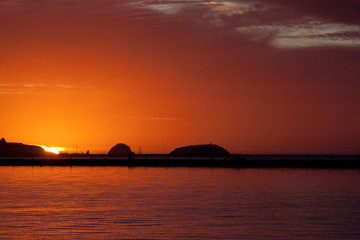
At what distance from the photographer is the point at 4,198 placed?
4728 cm

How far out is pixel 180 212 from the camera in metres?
37.8

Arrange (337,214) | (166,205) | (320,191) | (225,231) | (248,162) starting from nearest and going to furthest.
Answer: (225,231)
(337,214)
(166,205)
(320,191)
(248,162)

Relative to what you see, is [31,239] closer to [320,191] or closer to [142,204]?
[142,204]

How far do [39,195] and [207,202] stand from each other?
15962 millimetres

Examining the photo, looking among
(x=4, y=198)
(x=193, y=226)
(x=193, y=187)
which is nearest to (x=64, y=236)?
(x=193, y=226)

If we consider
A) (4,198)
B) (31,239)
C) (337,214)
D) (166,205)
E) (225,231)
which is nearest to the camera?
(31,239)

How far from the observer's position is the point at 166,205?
41781 millimetres

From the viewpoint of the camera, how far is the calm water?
30062 mm

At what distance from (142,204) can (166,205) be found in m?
2.02

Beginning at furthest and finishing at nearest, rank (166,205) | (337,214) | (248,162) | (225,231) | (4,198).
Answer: (248,162) → (4,198) → (166,205) → (337,214) → (225,231)

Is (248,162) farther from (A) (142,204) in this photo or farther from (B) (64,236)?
(B) (64,236)

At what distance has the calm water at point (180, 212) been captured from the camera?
30.1 m

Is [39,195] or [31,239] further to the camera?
[39,195]

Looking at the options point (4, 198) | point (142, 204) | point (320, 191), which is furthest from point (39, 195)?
point (320, 191)
